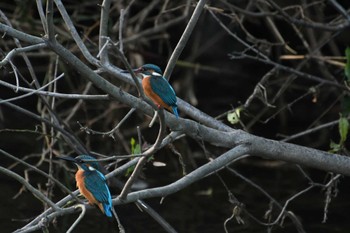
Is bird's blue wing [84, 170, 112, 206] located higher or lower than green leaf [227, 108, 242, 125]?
higher

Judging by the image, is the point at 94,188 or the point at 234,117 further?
the point at 234,117

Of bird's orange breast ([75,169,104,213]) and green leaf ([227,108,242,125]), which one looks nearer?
bird's orange breast ([75,169,104,213])

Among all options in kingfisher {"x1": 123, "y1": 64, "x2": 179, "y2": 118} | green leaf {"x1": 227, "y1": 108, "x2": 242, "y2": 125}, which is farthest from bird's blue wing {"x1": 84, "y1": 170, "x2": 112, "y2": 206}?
green leaf {"x1": 227, "y1": 108, "x2": 242, "y2": 125}

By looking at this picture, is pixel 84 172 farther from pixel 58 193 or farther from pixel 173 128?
pixel 58 193

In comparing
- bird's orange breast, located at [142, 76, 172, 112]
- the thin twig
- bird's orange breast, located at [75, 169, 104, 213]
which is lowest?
bird's orange breast, located at [75, 169, 104, 213]

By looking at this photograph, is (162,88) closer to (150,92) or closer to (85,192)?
(150,92)

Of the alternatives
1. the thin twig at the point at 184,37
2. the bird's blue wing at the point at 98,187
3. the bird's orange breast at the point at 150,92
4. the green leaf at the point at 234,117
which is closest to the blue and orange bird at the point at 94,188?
the bird's blue wing at the point at 98,187

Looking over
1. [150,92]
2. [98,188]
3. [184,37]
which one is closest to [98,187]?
[98,188]

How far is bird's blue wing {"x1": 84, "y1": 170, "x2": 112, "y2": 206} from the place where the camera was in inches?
155

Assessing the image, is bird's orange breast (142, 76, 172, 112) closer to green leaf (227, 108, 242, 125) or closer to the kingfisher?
the kingfisher

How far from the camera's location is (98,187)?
3951 millimetres

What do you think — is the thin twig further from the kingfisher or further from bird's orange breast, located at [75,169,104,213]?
bird's orange breast, located at [75,169,104,213]

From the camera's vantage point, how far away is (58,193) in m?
7.33

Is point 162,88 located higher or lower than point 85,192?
higher
